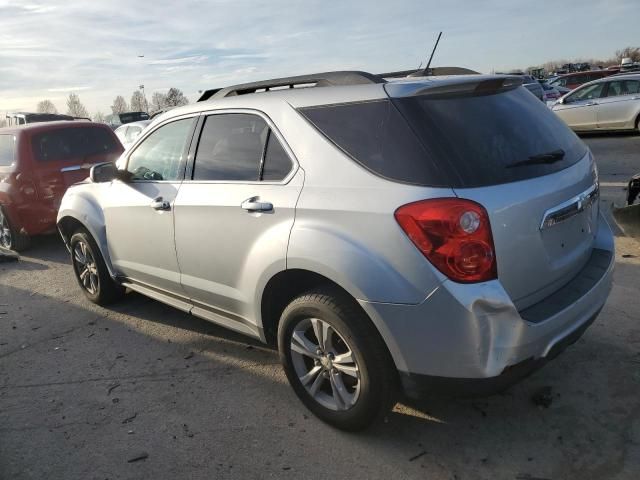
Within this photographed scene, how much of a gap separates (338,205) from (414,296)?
58 centimetres

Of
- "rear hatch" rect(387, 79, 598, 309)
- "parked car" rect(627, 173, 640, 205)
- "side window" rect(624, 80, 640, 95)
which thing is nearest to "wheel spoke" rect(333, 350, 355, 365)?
"rear hatch" rect(387, 79, 598, 309)

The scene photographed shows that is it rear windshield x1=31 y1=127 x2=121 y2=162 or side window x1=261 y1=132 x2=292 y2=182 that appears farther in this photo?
rear windshield x1=31 y1=127 x2=121 y2=162

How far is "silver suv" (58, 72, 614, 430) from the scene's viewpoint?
2.27 metres

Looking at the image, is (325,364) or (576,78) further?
(576,78)

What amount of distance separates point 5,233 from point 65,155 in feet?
4.53

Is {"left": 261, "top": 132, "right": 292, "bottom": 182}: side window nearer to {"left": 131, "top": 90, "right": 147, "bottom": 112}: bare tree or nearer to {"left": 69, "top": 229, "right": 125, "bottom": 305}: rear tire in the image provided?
{"left": 69, "top": 229, "right": 125, "bottom": 305}: rear tire

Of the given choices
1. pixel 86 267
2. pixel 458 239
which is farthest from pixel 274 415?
pixel 86 267

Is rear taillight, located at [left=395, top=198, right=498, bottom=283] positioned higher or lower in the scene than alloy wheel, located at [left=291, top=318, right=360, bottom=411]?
higher

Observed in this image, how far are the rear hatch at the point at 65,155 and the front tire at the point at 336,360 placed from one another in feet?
17.3

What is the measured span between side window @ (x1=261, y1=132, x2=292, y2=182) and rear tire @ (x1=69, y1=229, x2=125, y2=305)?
94.5 inches

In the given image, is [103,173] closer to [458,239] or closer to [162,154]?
[162,154]

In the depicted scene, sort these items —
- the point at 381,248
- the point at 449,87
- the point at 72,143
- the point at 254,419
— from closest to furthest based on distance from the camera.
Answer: the point at 381,248, the point at 449,87, the point at 254,419, the point at 72,143

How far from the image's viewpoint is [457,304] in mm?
2219

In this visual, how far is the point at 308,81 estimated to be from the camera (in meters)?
3.08
